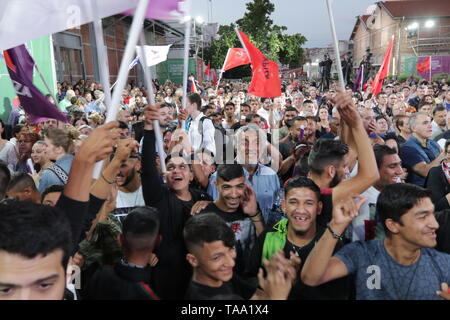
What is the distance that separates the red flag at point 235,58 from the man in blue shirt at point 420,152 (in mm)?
6923

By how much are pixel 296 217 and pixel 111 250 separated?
1254mm

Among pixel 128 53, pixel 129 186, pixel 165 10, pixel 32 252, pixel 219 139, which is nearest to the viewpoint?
pixel 32 252

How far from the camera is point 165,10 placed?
3.12m

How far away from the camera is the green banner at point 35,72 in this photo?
32.7 ft

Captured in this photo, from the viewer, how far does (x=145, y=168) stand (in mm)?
2889

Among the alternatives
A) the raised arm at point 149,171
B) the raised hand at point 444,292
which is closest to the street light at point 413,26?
the raised arm at point 149,171

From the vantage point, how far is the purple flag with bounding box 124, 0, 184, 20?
3.03 meters


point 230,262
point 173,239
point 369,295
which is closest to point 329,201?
point 369,295

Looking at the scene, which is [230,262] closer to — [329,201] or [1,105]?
[329,201]

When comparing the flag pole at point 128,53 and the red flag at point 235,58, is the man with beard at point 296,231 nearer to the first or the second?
the flag pole at point 128,53

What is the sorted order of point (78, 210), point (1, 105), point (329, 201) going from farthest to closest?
point (1, 105)
point (329, 201)
point (78, 210)

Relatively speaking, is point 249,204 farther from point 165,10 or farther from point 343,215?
point 165,10

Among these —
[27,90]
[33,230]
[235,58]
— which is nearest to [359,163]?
[33,230]

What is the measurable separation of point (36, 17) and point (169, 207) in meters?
1.55
